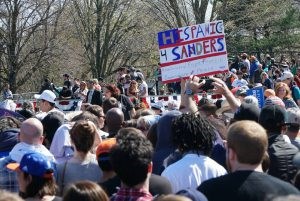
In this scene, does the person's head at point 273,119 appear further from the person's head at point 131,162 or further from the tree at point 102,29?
the tree at point 102,29

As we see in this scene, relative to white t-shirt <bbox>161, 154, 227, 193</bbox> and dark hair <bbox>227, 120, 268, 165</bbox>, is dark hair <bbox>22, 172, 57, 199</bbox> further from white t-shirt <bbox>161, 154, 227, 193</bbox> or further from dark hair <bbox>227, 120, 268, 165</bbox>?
dark hair <bbox>227, 120, 268, 165</bbox>

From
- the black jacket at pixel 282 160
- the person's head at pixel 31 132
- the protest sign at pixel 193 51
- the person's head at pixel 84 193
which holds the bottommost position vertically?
the black jacket at pixel 282 160

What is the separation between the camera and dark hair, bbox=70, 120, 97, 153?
5754 mm

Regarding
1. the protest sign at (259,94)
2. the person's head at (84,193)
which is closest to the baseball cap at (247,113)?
the person's head at (84,193)

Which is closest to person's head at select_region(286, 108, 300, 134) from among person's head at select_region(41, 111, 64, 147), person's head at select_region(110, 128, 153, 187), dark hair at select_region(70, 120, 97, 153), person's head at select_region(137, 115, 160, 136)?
person's head at select_region(137, 115, 160, 136)

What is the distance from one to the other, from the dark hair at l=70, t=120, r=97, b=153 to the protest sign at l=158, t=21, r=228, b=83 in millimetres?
4688

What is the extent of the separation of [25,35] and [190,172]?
101 feet

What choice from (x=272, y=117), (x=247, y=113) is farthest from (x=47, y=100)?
(x=272, y=117)

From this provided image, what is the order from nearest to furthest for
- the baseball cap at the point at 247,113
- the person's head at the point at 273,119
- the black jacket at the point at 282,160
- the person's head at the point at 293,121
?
1. the black jacket at the point at 282,160
2. the person's head at the point at 273,119
3. the baseball cap at the point at 247,113
4. the person's head at the point at 293,121

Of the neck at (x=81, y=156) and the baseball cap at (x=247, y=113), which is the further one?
the baseball cap at (x=247, y=113)

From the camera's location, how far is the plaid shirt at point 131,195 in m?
4.40

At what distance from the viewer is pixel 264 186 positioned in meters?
4.36

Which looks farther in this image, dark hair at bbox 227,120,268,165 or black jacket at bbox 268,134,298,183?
black jacket at bbox 268,134,298,183

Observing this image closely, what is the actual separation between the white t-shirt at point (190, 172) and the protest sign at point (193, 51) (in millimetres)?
5094
